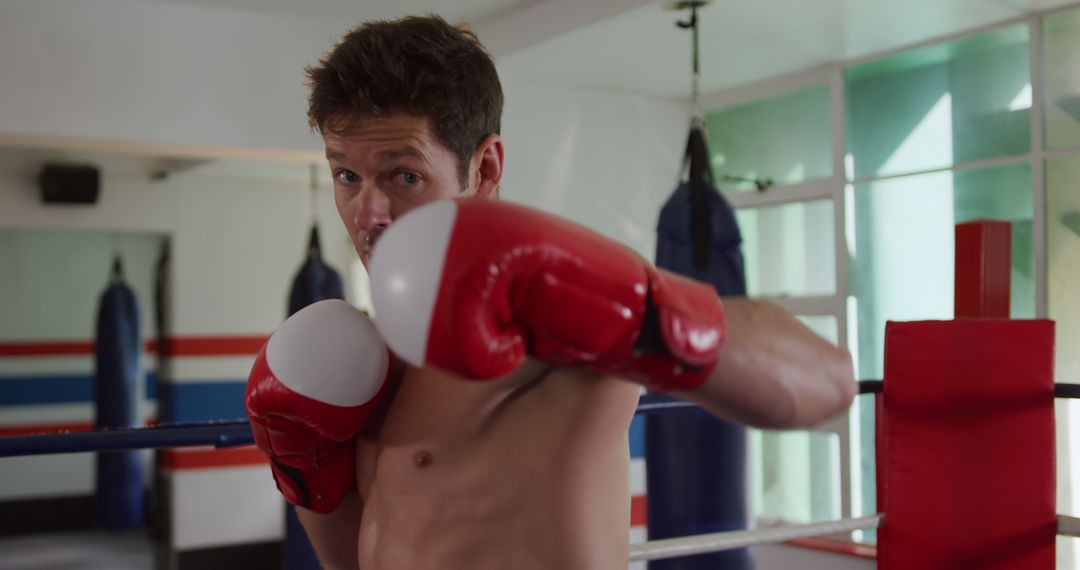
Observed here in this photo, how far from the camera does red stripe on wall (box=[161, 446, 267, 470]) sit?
617 centimetres

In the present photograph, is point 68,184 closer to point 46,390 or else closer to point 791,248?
point 46,390

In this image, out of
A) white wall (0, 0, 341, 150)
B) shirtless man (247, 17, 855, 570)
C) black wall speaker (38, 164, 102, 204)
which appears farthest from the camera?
black wall speaker (38, 164, 102, 204)

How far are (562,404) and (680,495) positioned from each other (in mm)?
2887

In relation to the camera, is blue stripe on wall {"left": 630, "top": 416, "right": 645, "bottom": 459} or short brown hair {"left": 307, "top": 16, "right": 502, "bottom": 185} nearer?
short brown hair {"left": 307, "top": 16, "right": 502, "bottom": 185}

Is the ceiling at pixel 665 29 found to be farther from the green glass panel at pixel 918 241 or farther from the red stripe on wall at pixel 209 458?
the red stripe on wall at pixel 209 458

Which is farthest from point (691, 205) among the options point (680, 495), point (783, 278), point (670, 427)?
point (783, 278)

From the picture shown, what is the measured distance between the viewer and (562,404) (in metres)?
0.92

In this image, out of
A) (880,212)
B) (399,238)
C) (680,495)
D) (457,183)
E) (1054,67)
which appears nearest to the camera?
(399,238)

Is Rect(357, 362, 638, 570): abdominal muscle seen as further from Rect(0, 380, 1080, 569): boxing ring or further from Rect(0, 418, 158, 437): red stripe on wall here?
Rect(0, 418, 158, 437): red stripe on wall

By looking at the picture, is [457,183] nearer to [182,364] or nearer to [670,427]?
[670,427]

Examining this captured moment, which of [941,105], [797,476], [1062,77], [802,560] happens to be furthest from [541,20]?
[802,560]

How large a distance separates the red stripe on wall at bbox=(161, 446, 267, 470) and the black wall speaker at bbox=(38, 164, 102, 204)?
63.9 inches

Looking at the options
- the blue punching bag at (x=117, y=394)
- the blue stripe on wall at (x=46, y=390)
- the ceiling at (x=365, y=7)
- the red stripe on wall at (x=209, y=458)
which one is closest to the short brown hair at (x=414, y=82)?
the ceiling at (x=365, y=7)

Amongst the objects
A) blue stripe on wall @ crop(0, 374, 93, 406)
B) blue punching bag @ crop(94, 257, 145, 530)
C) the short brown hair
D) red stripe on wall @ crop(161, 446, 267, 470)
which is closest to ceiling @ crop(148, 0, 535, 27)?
red stripe on wall @ crop(161, 446, 267, 470)
